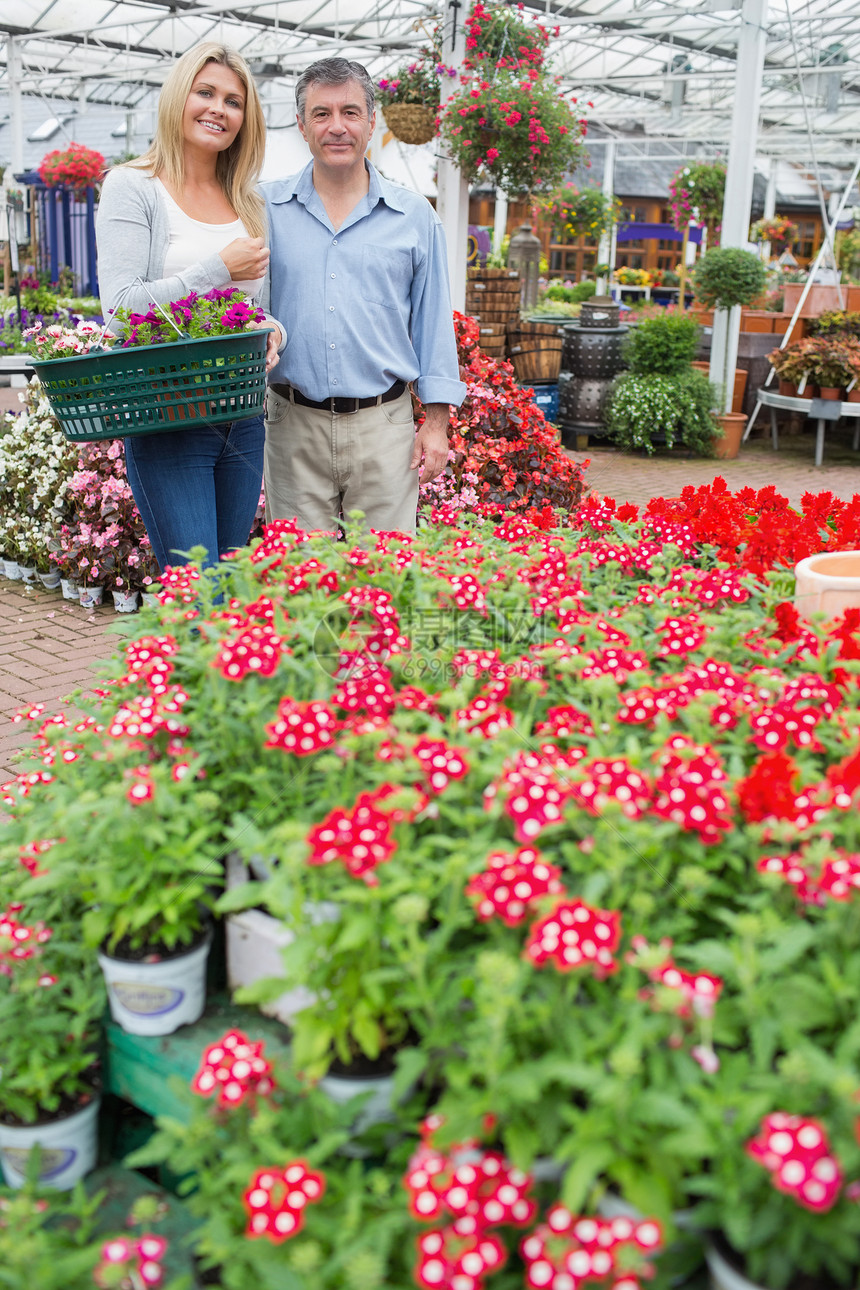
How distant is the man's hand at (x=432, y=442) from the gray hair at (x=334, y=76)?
72cm

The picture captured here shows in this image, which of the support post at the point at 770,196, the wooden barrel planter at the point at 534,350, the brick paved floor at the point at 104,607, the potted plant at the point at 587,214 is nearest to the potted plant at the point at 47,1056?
the brick paved floor at the point at 104,607

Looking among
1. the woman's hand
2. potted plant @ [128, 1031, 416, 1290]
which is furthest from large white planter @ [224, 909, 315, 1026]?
the woman's hand

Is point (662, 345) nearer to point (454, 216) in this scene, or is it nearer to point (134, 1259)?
point (454, 216)

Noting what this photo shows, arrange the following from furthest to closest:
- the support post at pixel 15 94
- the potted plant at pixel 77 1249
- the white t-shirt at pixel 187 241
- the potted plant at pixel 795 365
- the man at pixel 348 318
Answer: the support post at pixel 15 94, the potted plant at pixel 795 365, the man at pixel 348 318, the white t-shirt at pixel 187 241, the potted plant at pixel 77 1249

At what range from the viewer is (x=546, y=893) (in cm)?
117

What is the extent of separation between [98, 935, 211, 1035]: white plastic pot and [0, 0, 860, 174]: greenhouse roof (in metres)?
9.56

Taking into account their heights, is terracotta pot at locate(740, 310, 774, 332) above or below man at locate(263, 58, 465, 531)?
above

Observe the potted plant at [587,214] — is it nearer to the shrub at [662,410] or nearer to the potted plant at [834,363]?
the shrub at [662,410]

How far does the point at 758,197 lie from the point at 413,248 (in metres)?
23.6

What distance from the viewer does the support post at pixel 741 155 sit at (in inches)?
334

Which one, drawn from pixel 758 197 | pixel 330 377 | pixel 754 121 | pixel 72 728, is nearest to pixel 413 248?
pixel 330 377

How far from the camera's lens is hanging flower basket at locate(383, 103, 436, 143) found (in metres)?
7.72

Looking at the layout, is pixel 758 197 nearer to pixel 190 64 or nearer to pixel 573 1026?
pixel 190 64

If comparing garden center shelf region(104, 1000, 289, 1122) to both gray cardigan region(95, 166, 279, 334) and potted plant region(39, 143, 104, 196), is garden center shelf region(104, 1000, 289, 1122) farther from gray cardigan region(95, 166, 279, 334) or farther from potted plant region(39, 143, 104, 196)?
potted plant region(39, 143, 104, 196)
